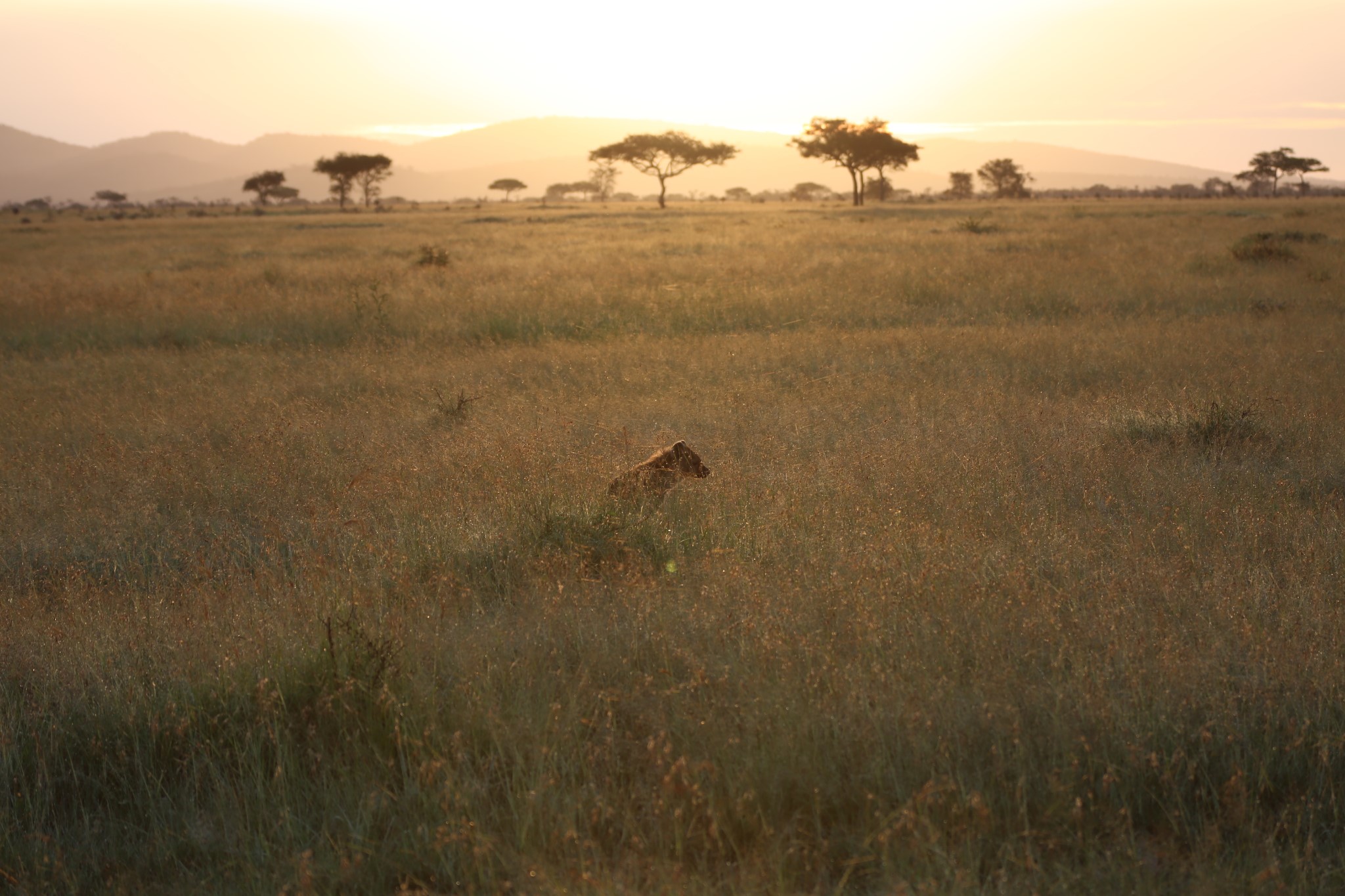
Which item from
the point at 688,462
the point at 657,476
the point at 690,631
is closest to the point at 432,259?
the point at 688,462

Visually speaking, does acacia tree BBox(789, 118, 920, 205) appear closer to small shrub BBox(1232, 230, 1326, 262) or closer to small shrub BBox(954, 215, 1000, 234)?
small shrub BBox(954, 215, 1000, 234)

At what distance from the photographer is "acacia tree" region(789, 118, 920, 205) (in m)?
57.5

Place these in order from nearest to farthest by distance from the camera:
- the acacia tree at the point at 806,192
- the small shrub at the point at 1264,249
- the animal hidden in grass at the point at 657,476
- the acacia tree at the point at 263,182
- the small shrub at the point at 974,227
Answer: the animal hidden in grass at the point at 657,476, the small shrub at the point at 1264,249, the small shrub at the point at 974,227, the acacia tree at the point at 263,182, the acacia tree at the point at 806,192

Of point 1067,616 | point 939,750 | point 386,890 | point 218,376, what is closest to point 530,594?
point 386,890

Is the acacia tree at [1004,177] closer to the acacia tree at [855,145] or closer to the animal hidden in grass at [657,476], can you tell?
the acacia tree at [855,145]

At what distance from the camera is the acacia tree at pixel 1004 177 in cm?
7381

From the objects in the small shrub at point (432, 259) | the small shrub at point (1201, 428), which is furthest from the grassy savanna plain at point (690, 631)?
the small shrub at point (432, 259)

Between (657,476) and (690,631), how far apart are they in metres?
1.77

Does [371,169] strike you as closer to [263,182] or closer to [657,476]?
[263,182]

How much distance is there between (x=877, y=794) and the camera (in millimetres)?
2584

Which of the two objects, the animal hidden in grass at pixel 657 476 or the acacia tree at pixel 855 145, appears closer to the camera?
the animal hidden in grass at pixel 657 476

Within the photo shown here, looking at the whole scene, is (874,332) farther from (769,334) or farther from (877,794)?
(877,794)

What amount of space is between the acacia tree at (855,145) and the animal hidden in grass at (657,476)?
54868 millimetres

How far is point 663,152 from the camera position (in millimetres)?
66938
